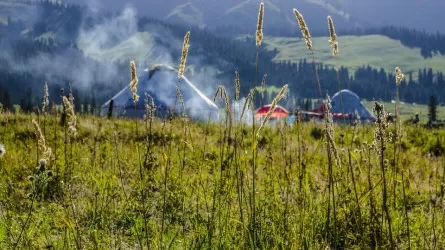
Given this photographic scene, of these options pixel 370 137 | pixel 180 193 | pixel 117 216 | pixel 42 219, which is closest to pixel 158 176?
pixel 180 193

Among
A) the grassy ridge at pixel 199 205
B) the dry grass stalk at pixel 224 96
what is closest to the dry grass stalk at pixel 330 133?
the grassy ridge at pixel 199 205

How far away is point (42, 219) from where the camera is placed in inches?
177

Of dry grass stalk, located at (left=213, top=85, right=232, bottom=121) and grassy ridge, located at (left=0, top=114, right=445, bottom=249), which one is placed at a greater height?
dry grass stalk, located at (left=213, top=85, right=232, bottom=121)

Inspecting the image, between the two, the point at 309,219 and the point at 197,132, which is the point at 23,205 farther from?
the point at 197,132

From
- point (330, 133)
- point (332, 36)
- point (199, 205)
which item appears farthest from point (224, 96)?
point (199, 205)

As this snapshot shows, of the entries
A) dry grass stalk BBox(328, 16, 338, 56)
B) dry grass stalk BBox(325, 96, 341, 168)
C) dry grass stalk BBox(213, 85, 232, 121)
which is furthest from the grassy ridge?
dry grass stalk BBox(328, 16, 338, 56)

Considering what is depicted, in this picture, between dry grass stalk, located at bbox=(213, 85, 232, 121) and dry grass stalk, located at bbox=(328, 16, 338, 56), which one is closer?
dry grass stalk, located at bbox=(328, 16, 338, 56)

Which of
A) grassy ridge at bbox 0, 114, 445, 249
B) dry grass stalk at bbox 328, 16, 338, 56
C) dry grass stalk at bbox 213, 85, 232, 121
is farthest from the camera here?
grassy ridge at bbox 0, 114, 445, 249

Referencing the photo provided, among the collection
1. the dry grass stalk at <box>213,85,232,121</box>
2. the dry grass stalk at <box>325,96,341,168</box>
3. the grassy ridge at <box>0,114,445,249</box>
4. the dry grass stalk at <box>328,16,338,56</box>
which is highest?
the dry grass stalk at <box>328,16,338,56</box>

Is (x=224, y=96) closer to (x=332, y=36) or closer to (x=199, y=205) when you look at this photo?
(x=332, y=36)

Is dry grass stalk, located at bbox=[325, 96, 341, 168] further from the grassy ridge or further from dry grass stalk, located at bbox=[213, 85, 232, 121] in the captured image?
dry grass stalk, located at bbox=[213, 85, 232, 121]

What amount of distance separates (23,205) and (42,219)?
3.01ft

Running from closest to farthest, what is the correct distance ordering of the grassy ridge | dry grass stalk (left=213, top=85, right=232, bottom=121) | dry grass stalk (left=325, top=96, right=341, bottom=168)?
1. dry grass stalk (left=325, top=96, right=341, bottom=168)
2. dry grass stalk (left=213, top=85, right=232, bottom=121)
3. the grassy ridge

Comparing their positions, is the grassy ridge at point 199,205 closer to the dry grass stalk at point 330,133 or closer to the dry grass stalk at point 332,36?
the dry grass stalk at point 330,133
